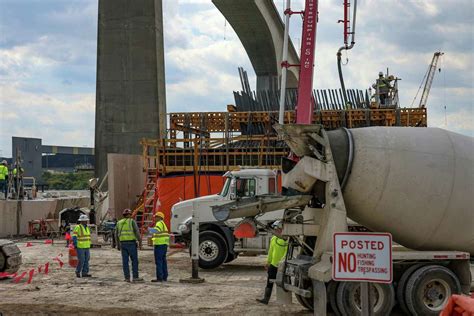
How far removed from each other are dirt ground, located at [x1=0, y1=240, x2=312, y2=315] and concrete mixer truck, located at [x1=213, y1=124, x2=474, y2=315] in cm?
142

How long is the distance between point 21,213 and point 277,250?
22.3 meters

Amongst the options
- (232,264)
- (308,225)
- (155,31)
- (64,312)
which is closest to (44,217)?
(155,31)

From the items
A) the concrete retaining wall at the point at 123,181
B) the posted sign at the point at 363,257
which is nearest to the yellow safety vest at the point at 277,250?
the posted sign at the point at 363,257

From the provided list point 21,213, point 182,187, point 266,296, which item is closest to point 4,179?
point 21,213

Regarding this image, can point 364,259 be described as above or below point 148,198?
above

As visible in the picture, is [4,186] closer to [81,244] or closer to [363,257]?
[81,244]

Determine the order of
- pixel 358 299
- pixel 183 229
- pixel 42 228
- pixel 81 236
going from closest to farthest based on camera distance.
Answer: pixel 358 299 < pixel 81 236 < pixel 183 229 < pixel 42 228

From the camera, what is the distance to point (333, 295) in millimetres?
10906

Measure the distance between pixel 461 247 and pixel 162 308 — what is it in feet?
18.1

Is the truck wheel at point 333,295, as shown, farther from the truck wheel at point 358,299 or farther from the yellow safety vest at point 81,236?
the yellow safety vest at point 81,236

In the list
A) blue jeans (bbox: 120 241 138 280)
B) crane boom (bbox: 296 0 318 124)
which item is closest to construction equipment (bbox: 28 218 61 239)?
crane boom (bbox: 296 0 318 124)

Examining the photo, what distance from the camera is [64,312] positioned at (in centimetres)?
1184

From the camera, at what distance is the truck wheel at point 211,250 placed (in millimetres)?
18141

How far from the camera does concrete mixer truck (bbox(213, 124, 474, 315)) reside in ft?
35.7
